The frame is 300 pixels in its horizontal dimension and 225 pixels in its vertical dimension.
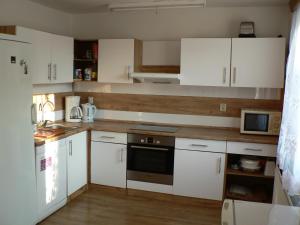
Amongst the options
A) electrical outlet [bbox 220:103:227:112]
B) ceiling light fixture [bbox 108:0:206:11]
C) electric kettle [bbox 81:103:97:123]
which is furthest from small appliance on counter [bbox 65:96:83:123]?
electrical outlet [bbox 220:103:227:112]

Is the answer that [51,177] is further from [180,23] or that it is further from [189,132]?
[180,23]

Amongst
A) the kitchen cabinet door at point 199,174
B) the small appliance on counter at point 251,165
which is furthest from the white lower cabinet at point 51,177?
the small appliance on counter at point 251,165

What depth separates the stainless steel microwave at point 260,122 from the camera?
362 centimetres

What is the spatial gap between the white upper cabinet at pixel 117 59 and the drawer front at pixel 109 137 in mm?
703

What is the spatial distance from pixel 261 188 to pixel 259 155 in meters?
0.66

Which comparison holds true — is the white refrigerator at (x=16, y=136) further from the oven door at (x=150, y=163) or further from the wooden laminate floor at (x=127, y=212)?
the oven door at (x=150, y=163)

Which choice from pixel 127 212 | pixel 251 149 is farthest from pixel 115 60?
pixel 251 149

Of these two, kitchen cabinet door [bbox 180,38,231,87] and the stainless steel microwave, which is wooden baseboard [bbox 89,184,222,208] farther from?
kitchen cabinet door [bbox 180,38,231,87]

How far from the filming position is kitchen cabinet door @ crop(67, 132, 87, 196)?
3.73m

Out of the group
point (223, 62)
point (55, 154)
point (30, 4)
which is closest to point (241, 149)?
point (223, 62)

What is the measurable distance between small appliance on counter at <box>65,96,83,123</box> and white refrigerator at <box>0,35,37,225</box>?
144 centimetres

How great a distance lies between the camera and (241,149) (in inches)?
142

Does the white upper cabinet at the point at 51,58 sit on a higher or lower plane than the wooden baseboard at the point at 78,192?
higher

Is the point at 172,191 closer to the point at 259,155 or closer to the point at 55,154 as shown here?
the point at 259,155
